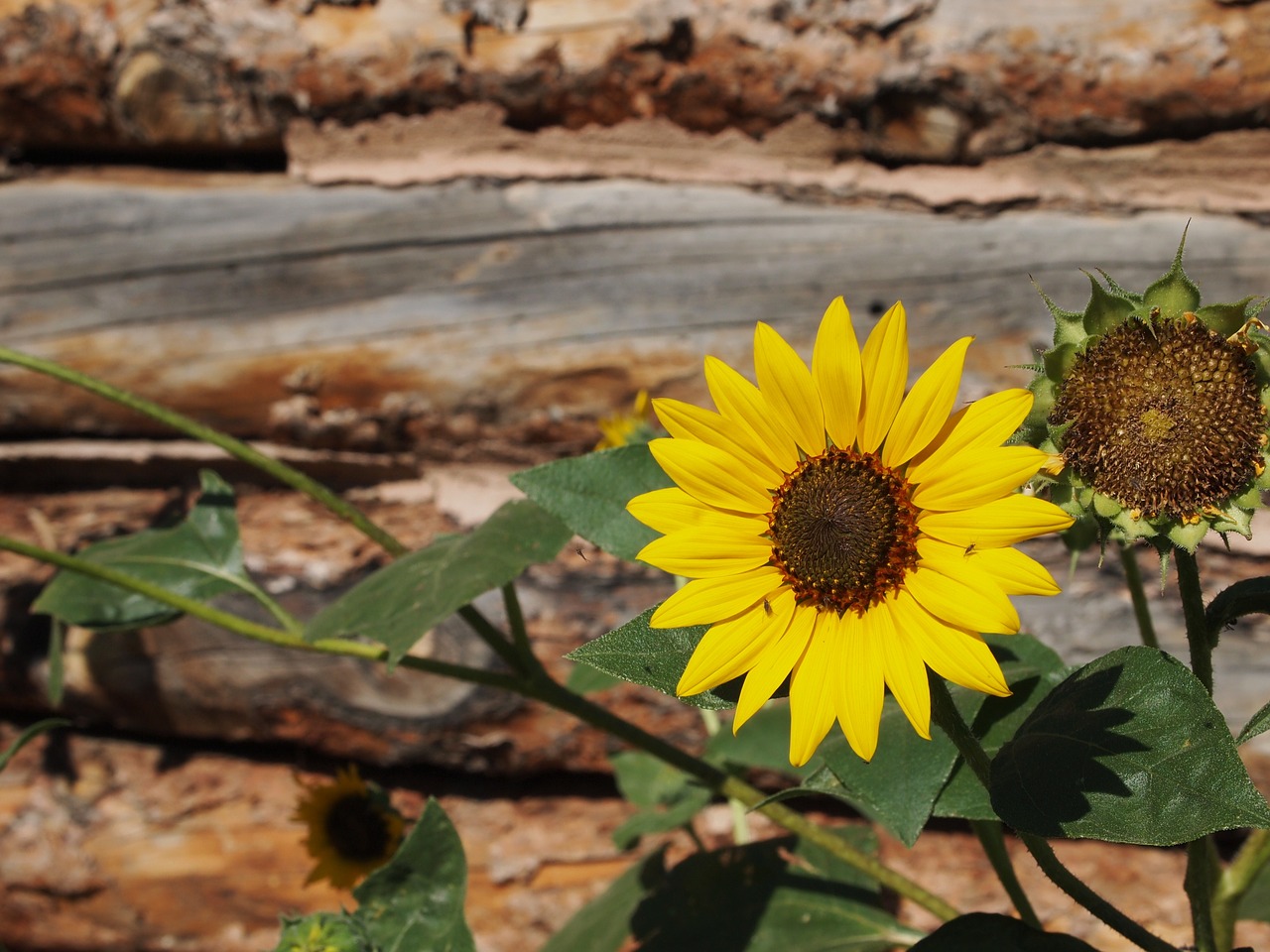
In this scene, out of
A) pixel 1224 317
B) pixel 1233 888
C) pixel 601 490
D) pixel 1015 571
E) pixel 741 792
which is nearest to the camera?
pixel 1015 571

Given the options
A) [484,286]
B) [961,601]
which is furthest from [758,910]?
[484,286]

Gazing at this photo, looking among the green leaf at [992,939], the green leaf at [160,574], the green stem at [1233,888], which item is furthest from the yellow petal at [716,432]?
the green leaf at [160,574]

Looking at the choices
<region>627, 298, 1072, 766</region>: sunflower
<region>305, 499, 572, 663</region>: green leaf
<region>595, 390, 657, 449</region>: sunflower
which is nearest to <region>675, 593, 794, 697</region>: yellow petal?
<region>627, 298, 1072, 766</region>: sunflower

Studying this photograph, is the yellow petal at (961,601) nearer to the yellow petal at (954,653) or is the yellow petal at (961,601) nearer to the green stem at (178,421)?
the yellow petal at (954,653)

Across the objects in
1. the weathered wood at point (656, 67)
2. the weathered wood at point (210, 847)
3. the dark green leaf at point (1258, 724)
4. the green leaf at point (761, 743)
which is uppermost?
the weathered wood at point (656, 67)

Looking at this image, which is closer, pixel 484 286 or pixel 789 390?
pixel 789 390

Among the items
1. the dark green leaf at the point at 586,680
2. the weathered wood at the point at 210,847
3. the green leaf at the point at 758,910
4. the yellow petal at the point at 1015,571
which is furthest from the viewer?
the weathered wood at the point at 210,847

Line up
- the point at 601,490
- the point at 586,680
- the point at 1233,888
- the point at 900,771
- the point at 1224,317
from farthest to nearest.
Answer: the point at 586,680, the point at 1233,888, the point at 601,490, the point at 900,771, the point at 1224,317

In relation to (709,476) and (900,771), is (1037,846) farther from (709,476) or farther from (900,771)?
(709,476)
